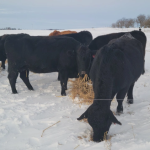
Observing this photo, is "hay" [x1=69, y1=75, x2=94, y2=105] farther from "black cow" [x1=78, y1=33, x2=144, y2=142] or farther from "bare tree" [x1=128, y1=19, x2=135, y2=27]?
"bare tree" [x1=128, y1=19, x2=135, y2=27]

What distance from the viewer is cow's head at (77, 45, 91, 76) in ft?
15.1

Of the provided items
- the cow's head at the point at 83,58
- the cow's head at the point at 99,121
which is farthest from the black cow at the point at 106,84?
the cow's head at the point at 83,58

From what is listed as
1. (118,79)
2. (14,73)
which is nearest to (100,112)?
(118,79)

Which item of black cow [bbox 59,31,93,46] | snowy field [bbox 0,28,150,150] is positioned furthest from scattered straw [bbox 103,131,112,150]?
black cow [bbox 59,31,93,46]

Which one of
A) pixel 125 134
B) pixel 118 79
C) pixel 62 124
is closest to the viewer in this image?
pixel 125 134

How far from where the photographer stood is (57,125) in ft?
10.2

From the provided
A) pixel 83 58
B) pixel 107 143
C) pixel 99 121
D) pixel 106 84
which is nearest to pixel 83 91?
pixel 83 58

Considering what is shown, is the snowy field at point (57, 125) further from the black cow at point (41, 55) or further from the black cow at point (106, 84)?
the black cow at point (41, 55)

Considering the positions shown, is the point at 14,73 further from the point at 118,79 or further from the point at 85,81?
the point at 118,79

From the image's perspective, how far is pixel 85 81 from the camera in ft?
16.2

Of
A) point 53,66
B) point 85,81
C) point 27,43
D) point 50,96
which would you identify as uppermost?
point 27,43

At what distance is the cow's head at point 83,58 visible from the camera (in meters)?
4.60

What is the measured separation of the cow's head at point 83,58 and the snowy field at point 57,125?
2.96 ft

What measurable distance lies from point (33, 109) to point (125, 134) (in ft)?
6.92
